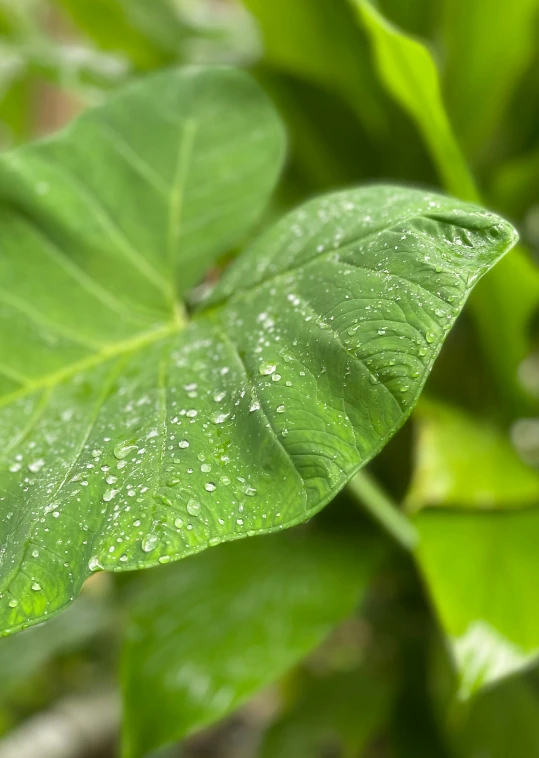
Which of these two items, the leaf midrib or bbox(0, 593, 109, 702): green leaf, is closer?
the leaf midrib

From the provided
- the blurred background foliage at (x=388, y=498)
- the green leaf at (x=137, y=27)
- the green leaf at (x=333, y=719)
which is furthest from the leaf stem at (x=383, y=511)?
the green leaf at (x=137, y=27)

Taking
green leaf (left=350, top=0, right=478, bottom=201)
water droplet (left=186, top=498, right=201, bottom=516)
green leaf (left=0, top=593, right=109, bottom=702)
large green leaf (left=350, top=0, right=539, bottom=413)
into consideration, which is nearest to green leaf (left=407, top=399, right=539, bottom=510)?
large green leaf (left=350, top=0, right=539, bottom=413)

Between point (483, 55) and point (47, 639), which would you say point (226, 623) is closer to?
point (47, 639)

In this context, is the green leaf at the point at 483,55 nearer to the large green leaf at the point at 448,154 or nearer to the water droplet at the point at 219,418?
the large green leaf at the point at 448,154

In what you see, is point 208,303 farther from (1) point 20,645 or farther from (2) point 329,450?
(1) point 20,645

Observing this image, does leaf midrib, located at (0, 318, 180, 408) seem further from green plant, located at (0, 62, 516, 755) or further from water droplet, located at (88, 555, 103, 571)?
water droplet, located at (88, 555, 103, 571)

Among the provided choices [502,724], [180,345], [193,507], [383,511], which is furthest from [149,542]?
[502,724]

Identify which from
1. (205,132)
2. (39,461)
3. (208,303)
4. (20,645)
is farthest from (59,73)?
(20,645)
